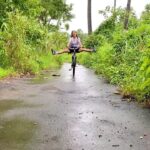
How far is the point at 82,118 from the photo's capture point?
29.0 feet

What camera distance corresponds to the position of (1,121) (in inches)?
323

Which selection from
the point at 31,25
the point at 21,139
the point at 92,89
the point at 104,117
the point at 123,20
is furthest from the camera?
the point at 123,20

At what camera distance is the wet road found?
6847mm

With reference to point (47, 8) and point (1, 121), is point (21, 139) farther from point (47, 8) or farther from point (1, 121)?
point (47, 8)

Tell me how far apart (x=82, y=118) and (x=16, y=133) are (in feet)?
6.12

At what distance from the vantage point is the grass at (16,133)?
6.56 metres

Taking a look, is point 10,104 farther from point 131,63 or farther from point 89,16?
point 89,16

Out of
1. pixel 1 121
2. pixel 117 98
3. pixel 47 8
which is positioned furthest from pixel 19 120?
pixel 47 8

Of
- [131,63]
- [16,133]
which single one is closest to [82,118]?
[16,133]

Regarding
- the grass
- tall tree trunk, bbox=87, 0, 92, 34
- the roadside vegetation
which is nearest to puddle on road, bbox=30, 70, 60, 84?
the roadside vegetation

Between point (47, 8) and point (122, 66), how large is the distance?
104 ft

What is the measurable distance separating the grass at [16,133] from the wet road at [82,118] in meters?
0.14

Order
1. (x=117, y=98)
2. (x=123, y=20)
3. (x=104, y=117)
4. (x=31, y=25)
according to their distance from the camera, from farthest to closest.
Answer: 1. (x=123, y=20)
2. (x=31, y=25)
3. (x=117, y=98)
4. (x=104, y=117)

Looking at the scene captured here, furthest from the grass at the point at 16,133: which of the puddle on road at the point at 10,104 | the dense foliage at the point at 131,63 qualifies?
the dense foliage at the point at 131,63
